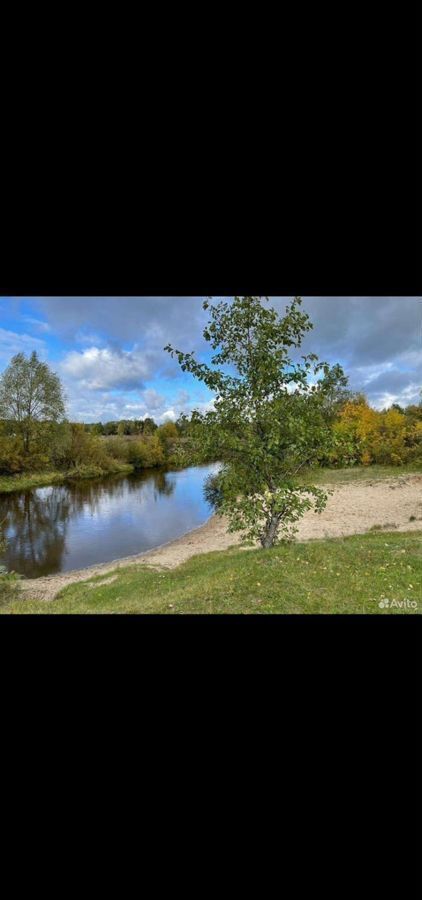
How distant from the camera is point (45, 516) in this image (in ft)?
23.6

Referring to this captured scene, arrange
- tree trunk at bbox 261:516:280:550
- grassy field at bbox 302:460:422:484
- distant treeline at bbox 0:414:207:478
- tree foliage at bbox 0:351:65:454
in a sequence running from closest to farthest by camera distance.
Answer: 1. distant treeline at bbox 0:414:207:478
2. tree trunk at bbox 261:516:280:550
3. tree foliage at bbox 0:351:65:454
4. grassy field at bbox 302:460:422:484

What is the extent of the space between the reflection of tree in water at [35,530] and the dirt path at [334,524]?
653mm

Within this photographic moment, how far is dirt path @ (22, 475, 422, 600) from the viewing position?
5.07 m

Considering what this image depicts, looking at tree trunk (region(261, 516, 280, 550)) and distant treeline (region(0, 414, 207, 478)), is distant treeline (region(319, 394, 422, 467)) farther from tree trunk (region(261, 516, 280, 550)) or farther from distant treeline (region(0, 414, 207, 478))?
distant treeline (region(0, 414, 207, 478))

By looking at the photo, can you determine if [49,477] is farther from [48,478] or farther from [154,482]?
[154,482]

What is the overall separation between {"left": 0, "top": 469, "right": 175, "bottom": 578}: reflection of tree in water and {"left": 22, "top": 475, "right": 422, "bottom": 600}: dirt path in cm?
80

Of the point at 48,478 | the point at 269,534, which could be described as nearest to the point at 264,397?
the point at 269,534

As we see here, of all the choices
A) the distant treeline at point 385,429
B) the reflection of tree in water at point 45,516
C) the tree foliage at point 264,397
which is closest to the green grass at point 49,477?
the reflection of tree in water at point 45,516

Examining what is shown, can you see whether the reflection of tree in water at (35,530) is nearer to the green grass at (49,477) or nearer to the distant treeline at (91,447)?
the green grass at (49,477)

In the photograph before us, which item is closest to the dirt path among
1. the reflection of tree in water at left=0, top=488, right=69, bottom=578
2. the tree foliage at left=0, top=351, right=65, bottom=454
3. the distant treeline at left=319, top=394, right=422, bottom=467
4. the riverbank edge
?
the reflection of tree in water at left=0, top=488, right=69, bottom=578
